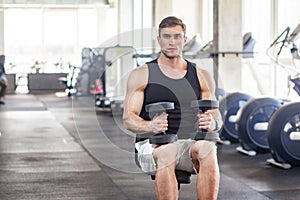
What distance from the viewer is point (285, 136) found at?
194 inches

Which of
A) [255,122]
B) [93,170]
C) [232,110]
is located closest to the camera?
[93,170]

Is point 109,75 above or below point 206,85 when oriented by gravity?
below

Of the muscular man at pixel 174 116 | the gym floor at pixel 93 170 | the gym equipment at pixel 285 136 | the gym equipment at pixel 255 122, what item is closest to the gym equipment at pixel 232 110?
the gym floor at pixel 93 170

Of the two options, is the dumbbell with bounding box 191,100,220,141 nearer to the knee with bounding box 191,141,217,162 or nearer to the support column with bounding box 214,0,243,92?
the knee with bounding box 191,141,217,162

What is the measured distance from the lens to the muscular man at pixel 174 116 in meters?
2.68

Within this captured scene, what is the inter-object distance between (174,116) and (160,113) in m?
0.16

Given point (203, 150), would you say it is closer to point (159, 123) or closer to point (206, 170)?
point (206, 170)

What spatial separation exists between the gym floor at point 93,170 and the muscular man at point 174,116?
36 cm

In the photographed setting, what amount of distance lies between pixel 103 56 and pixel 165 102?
7.96 m

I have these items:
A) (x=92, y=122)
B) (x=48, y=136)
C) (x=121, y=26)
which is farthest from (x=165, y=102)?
(x=121, y=26)

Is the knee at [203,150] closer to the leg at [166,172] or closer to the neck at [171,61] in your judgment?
the leg at [166,172]

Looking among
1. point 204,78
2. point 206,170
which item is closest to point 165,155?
point 206,170

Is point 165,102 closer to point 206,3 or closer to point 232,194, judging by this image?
point 232,194

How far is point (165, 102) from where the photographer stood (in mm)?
2711
